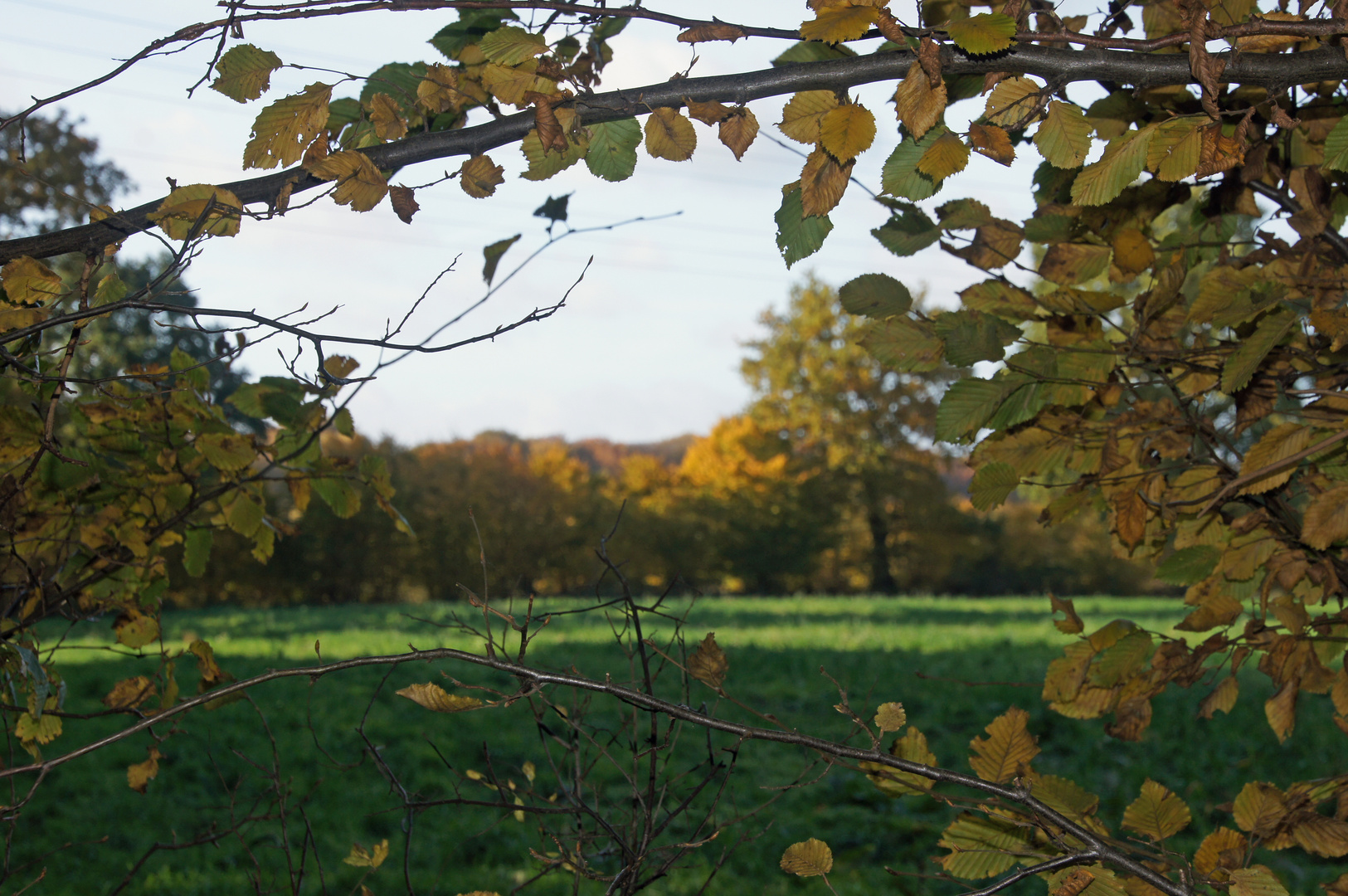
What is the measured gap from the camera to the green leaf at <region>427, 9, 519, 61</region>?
1806 millimetres

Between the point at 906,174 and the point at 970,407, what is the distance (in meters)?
0.55

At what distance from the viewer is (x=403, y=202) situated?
1.43 meters

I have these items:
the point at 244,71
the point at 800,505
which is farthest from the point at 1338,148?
the point at 800,505

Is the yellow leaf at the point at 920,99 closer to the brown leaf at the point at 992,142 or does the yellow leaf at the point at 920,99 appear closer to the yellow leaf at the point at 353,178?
the brown leaf at the point at 992,142

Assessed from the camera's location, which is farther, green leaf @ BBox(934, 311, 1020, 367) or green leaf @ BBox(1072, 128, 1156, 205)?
green leaf @ BBox(934, 311, 1020, 367)

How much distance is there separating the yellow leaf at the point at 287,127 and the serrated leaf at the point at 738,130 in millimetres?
623

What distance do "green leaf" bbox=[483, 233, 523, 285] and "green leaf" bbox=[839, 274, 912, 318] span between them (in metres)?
0.68

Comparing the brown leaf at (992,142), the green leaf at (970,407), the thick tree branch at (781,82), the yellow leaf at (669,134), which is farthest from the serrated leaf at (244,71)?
the green leaf at (970,407)

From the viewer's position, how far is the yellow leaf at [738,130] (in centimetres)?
134

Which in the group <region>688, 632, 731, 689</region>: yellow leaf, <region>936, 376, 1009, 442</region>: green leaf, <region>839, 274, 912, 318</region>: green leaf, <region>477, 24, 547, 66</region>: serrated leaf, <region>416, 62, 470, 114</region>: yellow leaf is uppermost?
<region>416, 62, 470, 114</region>: yellow leaf

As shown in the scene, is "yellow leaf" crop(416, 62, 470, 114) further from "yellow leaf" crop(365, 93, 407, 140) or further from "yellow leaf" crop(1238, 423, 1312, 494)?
Result: "yellow leaf" crop(1238, 423, 1312, 494)

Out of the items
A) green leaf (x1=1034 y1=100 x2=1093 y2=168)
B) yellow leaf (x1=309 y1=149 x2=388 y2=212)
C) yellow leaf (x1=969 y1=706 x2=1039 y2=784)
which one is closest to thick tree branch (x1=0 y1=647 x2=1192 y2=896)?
yellow leaf (x1=969 y1=706 x2=1039 y2=784)

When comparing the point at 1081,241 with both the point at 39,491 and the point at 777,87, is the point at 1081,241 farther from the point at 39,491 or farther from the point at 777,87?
the point at 39,491

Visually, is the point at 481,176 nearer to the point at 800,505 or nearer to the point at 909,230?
the point at 909,230
